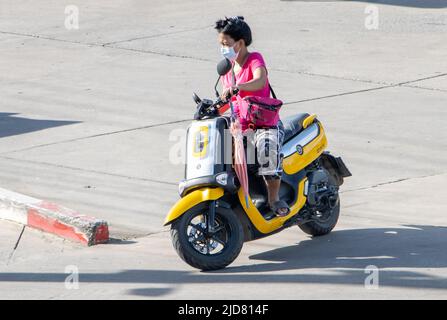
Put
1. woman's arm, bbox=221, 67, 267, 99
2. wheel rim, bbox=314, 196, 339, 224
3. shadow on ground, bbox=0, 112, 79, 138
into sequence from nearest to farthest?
woman's arm, bbox=221, 67, 267, 99, wheel rim, bbox=314, 196, 339, 224, shadow on ground, bbox=0, 112, 79, 138

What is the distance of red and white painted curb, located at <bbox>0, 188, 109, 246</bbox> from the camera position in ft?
30.7

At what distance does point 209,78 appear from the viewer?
1509 centimetres

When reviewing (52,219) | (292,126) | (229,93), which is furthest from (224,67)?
(52,219)

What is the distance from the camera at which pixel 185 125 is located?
42.5ft

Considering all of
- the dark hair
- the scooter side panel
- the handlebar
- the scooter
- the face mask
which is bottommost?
the scooter

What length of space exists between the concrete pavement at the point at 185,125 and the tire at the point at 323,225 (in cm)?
9

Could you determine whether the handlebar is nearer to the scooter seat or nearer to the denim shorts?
the denim shorts

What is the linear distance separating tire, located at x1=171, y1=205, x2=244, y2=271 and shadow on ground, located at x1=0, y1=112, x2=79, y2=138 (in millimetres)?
5051

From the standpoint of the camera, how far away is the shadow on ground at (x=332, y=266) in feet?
26.3

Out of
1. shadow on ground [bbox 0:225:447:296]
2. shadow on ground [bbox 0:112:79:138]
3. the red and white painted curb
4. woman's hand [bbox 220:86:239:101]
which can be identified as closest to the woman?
woman's hand [bbox 220:86:239:101]

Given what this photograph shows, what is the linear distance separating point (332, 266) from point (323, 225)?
946 millimetres

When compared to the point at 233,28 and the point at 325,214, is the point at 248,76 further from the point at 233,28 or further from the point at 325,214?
the point at 325,214

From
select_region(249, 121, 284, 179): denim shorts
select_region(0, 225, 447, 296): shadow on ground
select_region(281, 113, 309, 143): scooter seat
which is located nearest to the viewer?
select_region(0, 225, 447, 296): shadow on ground
